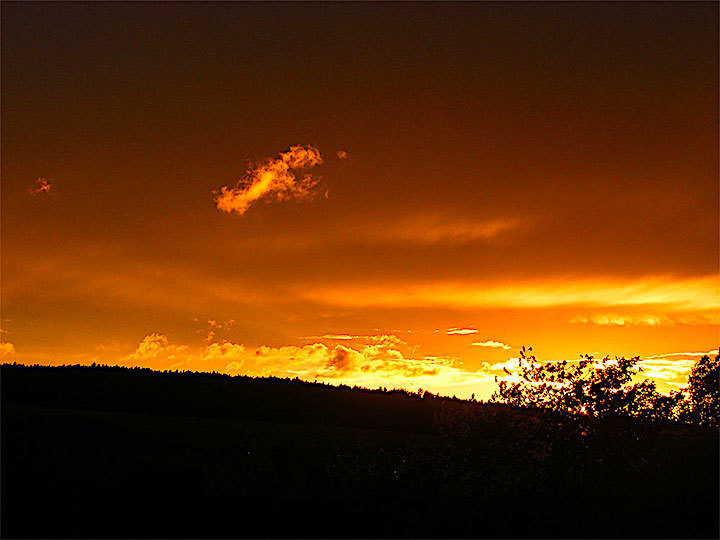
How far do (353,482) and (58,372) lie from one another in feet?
150

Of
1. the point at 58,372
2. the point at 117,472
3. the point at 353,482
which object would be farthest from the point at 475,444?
the point at 58,372

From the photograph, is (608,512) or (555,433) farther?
(555,433)

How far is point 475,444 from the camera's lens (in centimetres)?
2995

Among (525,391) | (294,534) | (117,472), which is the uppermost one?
(525,391)

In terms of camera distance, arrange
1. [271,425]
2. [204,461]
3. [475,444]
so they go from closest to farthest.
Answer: [475,444], [204,461], [271,425]

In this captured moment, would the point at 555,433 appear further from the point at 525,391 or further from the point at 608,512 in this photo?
the point at 608,512

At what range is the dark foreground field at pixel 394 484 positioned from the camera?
2623 cm

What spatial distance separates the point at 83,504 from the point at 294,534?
9898 mm

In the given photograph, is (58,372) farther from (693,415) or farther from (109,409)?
(693,415)

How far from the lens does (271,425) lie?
48.0m

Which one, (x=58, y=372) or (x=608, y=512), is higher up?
(x=58, y=372)

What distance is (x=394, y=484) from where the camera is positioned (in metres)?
30.4

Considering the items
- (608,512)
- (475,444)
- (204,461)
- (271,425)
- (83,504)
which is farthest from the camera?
(271,425)

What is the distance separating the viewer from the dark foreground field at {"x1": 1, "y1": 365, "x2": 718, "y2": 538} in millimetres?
26234
